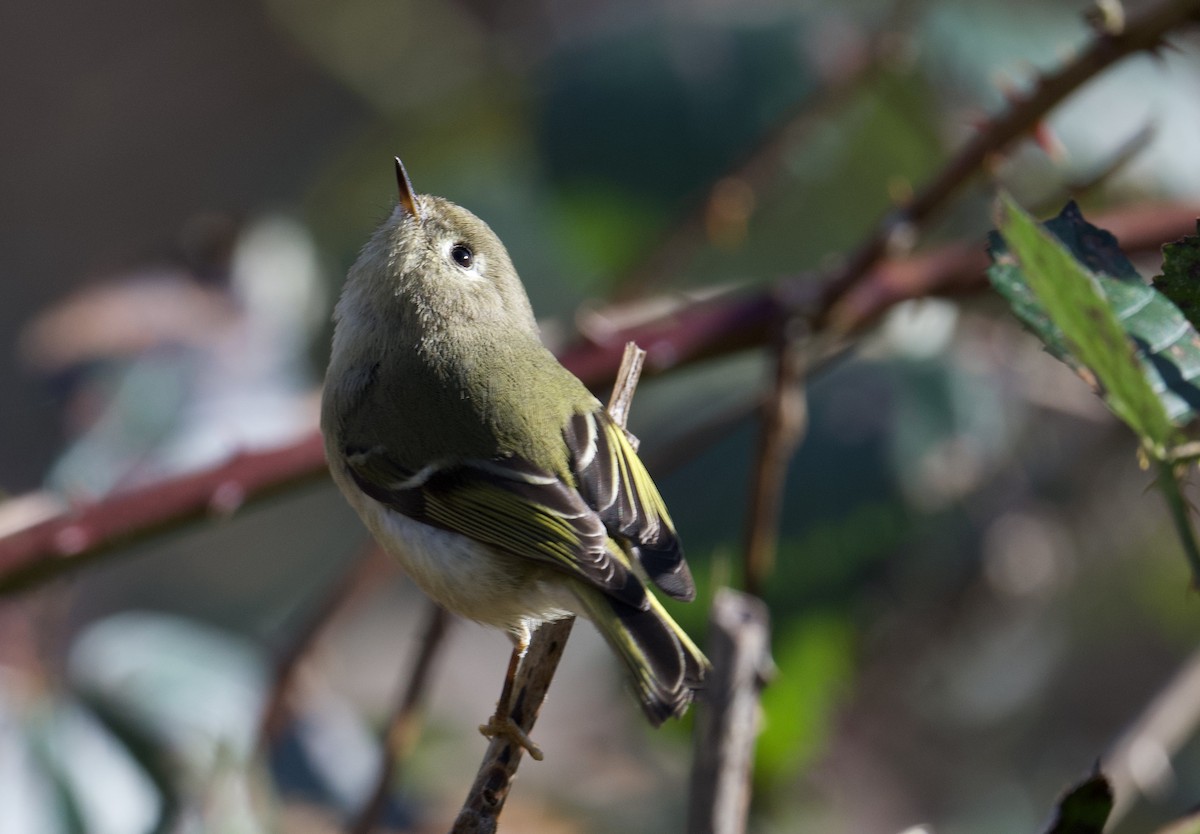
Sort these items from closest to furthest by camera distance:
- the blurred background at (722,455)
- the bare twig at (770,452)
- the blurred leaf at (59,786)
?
the bare twig at (770,452) < the blurred leaf at (59,786) < the blurred background at (722,455)

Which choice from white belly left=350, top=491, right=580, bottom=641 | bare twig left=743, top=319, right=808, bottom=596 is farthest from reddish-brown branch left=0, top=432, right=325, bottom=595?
bare twig left=743, top=319, right=808, bottom=596

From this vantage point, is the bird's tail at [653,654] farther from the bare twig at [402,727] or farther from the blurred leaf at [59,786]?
the blurred leaf at [59,786]

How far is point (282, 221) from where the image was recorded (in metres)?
2.06

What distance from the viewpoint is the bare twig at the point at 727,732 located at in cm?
84

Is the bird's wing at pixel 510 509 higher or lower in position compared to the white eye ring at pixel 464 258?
lower

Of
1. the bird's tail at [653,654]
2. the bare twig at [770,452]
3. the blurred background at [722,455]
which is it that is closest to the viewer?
the bird's tail at [653,654]

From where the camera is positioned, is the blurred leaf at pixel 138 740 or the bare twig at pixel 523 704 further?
the blurred leaf at pixel 138 740

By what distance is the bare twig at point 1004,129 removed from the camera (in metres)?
1.15

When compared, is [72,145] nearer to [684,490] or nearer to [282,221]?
[282,221]

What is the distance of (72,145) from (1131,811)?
338cm

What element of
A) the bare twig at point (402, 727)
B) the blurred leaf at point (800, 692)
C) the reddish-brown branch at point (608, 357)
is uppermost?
the reddish-brown branch at point (608, 357)

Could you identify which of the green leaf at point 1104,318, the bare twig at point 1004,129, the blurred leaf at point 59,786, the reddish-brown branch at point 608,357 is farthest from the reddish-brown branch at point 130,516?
the green leaf at point 1104,318

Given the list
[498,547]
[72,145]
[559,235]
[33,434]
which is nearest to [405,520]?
[498,547]

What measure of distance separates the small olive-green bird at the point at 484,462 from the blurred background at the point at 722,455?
0.08 m
